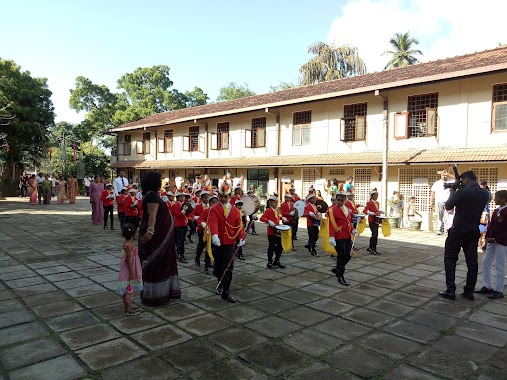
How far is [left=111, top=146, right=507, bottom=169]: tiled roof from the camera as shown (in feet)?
38.3

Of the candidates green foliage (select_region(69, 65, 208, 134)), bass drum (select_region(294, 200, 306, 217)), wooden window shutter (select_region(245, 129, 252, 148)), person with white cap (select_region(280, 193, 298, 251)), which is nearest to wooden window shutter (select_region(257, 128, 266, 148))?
wooden window shutter (select_region(245, 129, 252, 148))

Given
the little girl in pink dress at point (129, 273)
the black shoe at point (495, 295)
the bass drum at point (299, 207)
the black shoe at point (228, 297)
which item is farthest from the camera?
the bass drum at point (299, 207)

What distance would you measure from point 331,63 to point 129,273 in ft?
79.6

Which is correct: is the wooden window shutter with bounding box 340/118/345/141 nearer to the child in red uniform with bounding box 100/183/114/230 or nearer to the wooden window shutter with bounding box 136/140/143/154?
the child in red uniform with bounding box 100/183/114/230

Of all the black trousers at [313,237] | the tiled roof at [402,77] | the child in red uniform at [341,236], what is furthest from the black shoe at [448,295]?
the tiled roof at [402,77]

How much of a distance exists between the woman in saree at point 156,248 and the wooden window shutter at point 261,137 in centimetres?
1412

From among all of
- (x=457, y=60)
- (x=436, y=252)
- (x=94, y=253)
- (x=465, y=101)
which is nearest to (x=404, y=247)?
(x=436, y=252)

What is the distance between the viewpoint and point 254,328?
13.4ft

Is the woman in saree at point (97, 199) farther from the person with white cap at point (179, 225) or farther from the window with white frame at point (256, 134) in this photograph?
the window with white frame at point (256, 134)

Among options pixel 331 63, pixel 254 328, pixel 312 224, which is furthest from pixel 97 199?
pixel 331 63

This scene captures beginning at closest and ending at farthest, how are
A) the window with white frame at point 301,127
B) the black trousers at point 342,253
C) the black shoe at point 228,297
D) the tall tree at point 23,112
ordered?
the black shoe at point 228,297, the black trousers at point 342,253, the window with white frame at point 301,127, the tall tree at point 23,112

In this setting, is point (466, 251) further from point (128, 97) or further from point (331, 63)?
point (128, 97)

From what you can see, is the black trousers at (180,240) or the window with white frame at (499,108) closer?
the black trousers at (180,240)

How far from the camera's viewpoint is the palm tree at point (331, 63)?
25.0 meters
